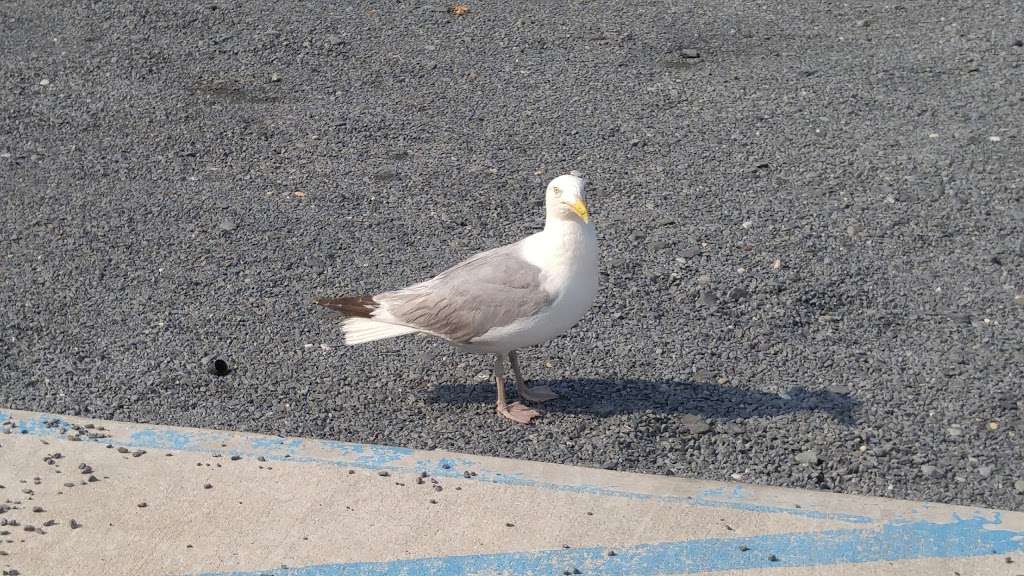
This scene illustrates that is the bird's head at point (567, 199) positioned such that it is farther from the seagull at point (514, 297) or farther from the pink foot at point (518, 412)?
the pink foot at point (518, 412)

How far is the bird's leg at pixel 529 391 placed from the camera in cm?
488

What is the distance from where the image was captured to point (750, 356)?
518cm

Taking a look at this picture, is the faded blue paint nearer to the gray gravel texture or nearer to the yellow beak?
the gray gravel texture

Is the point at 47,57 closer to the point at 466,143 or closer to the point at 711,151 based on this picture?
the point at 466,143

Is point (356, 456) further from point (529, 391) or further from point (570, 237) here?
point (570, 237)

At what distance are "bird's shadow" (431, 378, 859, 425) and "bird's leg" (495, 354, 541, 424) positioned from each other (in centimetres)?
14

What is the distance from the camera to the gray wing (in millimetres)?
4586

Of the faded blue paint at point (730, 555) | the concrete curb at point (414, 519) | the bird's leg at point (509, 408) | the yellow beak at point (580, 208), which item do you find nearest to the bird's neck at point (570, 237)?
the yellow beak at point (580, 208)

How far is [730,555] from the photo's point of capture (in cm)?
389

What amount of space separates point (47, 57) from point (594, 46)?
4.30 m

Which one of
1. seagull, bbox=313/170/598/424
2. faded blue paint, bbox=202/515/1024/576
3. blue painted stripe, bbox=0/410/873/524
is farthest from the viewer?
seagull, bbox=313/170/598/424

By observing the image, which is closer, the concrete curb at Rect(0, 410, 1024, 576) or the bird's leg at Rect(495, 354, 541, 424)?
the concrete curb at Rect(0, 410, 1024, 576)

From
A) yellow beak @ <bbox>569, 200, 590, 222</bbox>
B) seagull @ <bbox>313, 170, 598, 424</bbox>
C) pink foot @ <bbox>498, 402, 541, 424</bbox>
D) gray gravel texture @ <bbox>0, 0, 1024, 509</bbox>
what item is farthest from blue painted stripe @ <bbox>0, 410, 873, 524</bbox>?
yellow beak @ <bbox>569, 200, 590, 222</bbox>

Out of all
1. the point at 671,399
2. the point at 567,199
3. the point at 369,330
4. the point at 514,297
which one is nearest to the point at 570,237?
the point at 567,199
